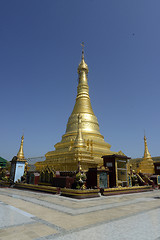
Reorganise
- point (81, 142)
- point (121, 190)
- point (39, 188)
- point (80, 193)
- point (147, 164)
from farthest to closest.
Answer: point (147, 164) < point (81, 142) < point (39, 188) < point (121, 190) < point (80, 193)

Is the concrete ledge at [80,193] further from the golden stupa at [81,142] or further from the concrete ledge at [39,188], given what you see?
the golden stupa at [81,142]

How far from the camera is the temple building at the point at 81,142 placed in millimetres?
23016

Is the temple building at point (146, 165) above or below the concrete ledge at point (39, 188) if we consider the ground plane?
above

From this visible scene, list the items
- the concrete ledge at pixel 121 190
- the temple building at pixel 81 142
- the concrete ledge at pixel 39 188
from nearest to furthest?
the concrete ledge at pixel 121 190, the concrete ledge at pixel 39 188, the temple building at pixel 81 142

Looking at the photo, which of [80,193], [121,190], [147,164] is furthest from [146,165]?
[80,193]

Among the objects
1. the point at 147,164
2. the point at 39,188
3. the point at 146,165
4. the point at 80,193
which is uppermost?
the point at 147,164

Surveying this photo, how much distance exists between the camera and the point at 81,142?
24656mm

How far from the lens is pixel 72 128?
104 ft

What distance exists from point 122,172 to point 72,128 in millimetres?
13394

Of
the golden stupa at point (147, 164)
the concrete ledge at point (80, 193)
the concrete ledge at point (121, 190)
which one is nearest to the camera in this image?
the concrete ledge at point (80, 193)

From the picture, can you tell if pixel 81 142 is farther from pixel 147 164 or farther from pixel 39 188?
pixel 147 164

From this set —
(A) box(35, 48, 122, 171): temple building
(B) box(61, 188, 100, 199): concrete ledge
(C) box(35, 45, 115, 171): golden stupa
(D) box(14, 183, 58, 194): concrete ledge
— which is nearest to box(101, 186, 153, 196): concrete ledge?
(B) box(61, 188, 100, 199): concrete ledge

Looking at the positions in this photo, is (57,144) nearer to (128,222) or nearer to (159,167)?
(159,167)

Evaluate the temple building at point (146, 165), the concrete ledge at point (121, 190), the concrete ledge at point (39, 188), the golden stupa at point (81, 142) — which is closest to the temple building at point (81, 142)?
the golden stupa at point (81, 142)
